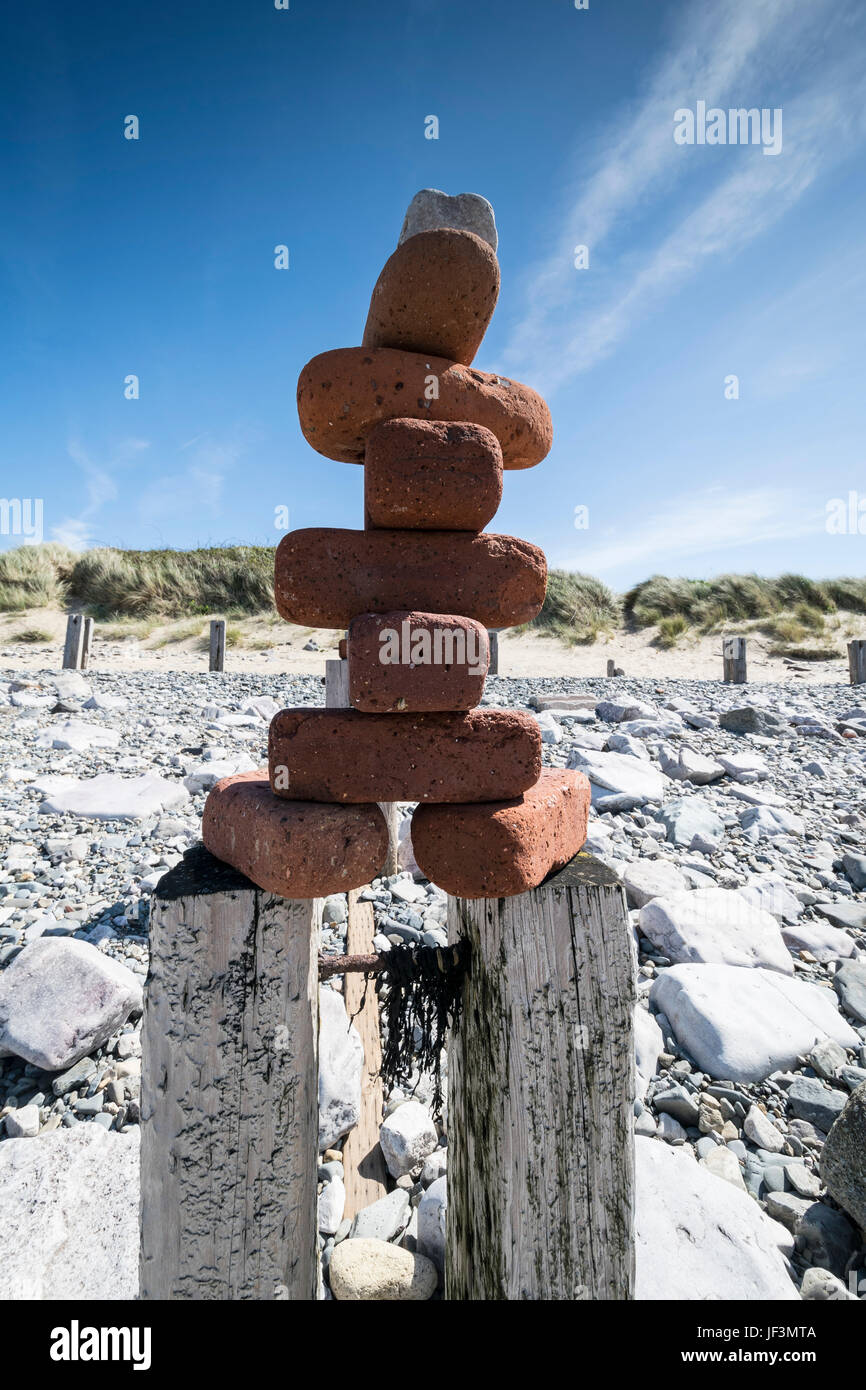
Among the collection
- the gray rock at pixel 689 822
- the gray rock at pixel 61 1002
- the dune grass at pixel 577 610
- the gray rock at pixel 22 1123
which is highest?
the dune grass at pixel 577 610

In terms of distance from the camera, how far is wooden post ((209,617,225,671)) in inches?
521

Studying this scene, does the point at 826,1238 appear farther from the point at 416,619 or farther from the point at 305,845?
the point at 416,619

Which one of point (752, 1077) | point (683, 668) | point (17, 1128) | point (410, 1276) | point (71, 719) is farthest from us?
point (683, 668)

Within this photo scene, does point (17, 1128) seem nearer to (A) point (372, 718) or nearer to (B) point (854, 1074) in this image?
(A) point (372, 718)

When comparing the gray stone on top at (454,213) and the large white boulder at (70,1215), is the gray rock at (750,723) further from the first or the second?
the large white boulder at (70,1215)

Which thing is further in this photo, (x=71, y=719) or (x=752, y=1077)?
(x=71, y=719)

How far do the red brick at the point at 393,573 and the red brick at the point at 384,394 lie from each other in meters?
0.28

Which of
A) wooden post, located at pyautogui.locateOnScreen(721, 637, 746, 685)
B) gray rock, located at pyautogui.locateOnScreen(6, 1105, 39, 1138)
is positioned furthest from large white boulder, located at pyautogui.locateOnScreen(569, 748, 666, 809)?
wooden post, located at pyautogui.locateOnScreen(721, 637, 746, 685)

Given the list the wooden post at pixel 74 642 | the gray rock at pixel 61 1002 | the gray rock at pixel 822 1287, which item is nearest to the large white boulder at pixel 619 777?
the gray rock at pixel 822 1287

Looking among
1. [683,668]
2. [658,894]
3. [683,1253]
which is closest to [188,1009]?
[683,1253]

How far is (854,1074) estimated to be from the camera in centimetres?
266

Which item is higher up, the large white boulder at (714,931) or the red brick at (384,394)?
the red brick at (384,394)

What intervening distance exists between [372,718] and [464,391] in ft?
2.72

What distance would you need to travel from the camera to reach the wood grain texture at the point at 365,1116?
7.31 feet
